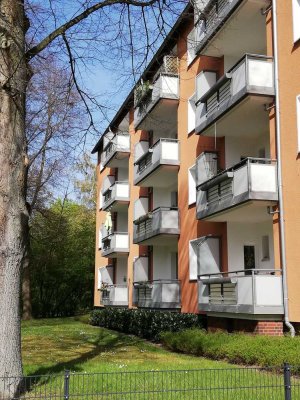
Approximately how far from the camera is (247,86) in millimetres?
14445

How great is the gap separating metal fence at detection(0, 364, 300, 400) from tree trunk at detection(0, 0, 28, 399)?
449 mm

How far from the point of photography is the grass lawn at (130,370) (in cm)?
789

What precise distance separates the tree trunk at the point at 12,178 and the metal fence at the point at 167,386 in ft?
1.47

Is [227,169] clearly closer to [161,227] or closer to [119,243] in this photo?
[161,227]

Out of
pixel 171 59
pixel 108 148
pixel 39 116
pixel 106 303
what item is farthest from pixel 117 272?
pixel 171 59

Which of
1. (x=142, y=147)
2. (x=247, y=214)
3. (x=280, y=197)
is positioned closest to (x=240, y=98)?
(x=280, y=197)

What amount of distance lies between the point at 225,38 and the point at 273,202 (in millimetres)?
6214

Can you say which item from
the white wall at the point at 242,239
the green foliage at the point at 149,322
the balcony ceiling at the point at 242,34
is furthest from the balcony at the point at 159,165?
the green foliage at the point at 149,322

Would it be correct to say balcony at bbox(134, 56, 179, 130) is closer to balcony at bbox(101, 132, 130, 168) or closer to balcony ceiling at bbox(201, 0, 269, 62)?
balcony ceiling at bbox(201, 0, 269, 62)

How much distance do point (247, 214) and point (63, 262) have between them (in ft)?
106

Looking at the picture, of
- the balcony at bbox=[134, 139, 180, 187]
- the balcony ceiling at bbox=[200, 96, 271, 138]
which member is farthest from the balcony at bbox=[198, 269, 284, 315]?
the balcony at bbox=[134, 139, 180, 187]

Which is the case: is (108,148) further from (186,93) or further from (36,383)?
(36,383)

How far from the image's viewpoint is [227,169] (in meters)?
15.3

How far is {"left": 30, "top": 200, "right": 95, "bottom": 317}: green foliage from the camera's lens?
43.6 m
